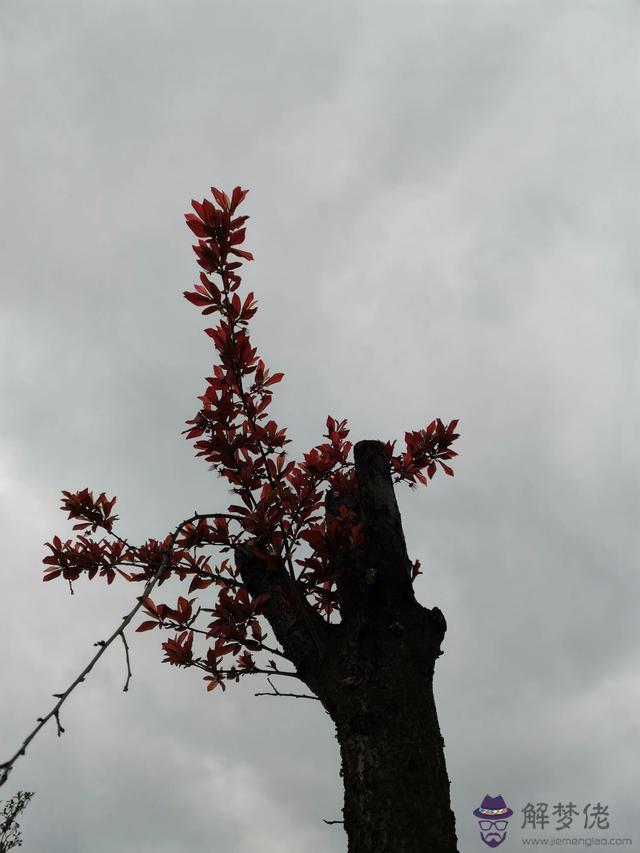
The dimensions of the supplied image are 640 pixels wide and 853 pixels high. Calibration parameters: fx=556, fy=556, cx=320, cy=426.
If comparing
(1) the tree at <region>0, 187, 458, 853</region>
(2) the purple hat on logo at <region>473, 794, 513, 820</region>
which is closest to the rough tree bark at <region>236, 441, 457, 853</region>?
(1) the tree at <region>0, 187, 458, 853</region>

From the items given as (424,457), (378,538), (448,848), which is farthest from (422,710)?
(424,457)

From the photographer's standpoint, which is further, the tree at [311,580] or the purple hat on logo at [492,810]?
the purple hat on logo at [492,810]

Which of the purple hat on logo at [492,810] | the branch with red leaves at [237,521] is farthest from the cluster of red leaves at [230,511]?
the purple hat on logo at [492,810]

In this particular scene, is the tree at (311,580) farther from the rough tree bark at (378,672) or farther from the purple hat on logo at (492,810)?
the purple hat on logo at (492,810)

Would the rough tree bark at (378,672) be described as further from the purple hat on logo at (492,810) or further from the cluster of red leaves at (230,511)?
the purple hat on logo at (492,810)

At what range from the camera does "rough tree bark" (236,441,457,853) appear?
93.0 inches

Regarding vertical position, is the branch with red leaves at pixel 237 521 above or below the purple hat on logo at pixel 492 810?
above

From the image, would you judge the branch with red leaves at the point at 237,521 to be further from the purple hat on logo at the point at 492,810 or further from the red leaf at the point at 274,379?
the purple hat on logo at the point at 492,810

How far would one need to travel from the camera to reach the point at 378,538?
9.97 ft

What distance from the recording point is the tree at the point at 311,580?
2.52m

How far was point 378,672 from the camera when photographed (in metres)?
2.72

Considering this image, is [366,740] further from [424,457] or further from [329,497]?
[424,457]

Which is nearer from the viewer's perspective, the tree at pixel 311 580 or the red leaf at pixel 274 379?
the tree at pixel 311 580

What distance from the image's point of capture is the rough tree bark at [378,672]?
7.75 ft
